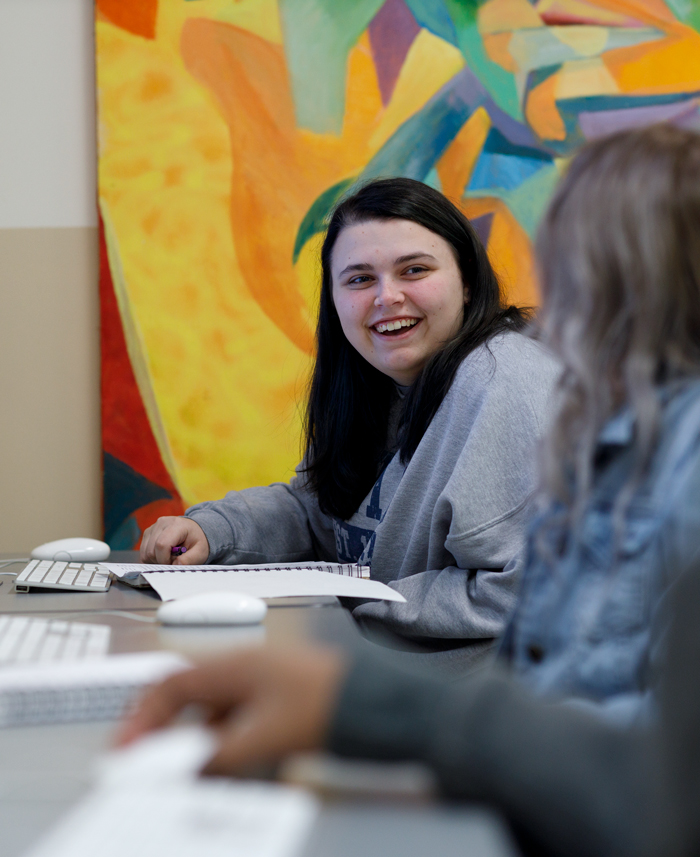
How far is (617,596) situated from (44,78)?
200 cm

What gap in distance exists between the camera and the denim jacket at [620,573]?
46cm

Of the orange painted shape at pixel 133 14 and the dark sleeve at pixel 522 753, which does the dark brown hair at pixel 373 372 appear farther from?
the dark sleeve at pixel 522 753

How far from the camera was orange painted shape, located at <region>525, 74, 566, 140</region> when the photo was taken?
2.03m

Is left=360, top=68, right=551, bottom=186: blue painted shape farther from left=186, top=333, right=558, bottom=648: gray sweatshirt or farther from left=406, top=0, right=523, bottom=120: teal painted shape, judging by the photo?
left=186, top=333, right=558, bottom=648: gray sweatshirt

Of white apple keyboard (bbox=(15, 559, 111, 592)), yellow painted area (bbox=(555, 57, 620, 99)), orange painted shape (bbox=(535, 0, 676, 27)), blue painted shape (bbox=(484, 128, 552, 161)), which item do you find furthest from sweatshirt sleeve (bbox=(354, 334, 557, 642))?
orange painted shape (bbox=(535, 0, 676, 27))

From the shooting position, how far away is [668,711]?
380 millimetres

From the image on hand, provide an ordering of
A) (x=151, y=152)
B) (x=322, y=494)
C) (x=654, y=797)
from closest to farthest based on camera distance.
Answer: (x=654, y=797), (x=322, y=494), (x=151, y=152)

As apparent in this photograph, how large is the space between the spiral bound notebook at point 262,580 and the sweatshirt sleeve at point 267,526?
17 cm

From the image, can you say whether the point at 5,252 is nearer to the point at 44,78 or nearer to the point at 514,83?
the point at 44,78

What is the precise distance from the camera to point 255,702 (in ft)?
1.40

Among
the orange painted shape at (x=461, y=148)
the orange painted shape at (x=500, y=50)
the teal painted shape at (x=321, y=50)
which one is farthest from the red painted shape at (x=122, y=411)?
the orange painted shape at (x=500, y=50)

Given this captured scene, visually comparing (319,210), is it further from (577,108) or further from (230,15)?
(577,108)

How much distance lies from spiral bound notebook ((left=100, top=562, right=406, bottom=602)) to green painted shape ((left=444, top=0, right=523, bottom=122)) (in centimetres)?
131

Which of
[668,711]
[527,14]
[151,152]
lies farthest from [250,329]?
[668,711]
